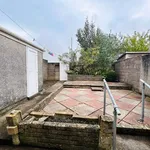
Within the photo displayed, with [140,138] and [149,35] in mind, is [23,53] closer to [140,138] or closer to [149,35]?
[140,138]

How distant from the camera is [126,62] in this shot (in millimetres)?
5914

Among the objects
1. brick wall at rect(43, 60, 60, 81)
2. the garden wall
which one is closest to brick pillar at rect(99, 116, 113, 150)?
the garden wall

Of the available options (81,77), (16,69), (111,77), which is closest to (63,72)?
(81,77)

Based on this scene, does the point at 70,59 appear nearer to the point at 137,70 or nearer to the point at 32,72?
the point at 32,72

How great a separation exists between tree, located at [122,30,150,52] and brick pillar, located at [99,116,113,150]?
8934 mm

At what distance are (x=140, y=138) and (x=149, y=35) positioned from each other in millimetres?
10473

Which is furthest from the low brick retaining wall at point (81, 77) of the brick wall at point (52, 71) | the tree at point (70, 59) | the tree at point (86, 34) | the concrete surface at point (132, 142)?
the concrete surface at point (132, 142)

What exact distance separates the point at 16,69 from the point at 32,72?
0.93 m

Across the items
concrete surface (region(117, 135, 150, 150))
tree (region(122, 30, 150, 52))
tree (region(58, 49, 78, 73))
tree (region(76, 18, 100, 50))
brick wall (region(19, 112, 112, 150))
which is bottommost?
concrete surface (region(117, 135, 150, 150))

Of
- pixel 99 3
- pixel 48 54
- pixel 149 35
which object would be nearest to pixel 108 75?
pixel 99 3

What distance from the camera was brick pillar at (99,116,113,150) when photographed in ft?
5.15

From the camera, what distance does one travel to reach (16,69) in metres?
3.15

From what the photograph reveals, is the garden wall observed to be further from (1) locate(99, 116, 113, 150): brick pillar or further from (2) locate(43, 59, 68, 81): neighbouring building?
(2) locate(43, 59, 68, 81): neighbouring building

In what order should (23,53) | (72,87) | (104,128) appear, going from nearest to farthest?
(104,128) → (23,53) → (72,87)
